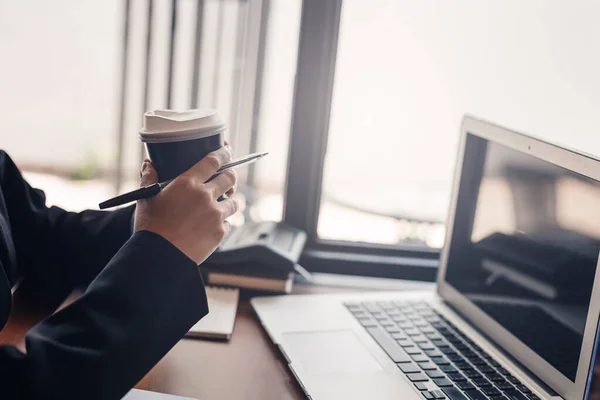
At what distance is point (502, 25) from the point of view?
1.37m

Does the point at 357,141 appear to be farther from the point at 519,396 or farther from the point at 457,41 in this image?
the point at 519,396

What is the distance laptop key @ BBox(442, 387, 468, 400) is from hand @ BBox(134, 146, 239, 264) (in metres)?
0.35

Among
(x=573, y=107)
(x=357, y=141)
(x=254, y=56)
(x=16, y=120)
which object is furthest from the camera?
(x=16, y=120)

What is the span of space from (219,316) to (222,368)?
0.48 feet

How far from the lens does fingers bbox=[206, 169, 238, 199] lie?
769 millimetres

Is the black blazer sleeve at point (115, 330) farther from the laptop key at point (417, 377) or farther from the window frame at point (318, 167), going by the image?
the window frame at point (318, 167)

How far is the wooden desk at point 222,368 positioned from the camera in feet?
2.78

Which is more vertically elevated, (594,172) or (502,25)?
(502,25)

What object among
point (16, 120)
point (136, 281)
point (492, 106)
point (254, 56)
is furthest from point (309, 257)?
point (16, 120)

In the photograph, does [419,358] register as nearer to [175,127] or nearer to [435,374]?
[435,374]

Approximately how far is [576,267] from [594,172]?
13cm

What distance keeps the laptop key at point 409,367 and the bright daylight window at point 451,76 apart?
0.54m

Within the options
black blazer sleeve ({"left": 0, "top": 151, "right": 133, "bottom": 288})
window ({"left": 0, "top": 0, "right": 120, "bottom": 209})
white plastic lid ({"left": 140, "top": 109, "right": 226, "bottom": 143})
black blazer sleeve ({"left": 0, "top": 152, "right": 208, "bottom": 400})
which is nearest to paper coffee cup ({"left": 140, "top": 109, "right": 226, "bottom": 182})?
white plastic lid ({"left": 140, "top": 109, "right": 226, "bottom": 143})

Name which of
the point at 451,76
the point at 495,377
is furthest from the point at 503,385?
the point at 451,76
